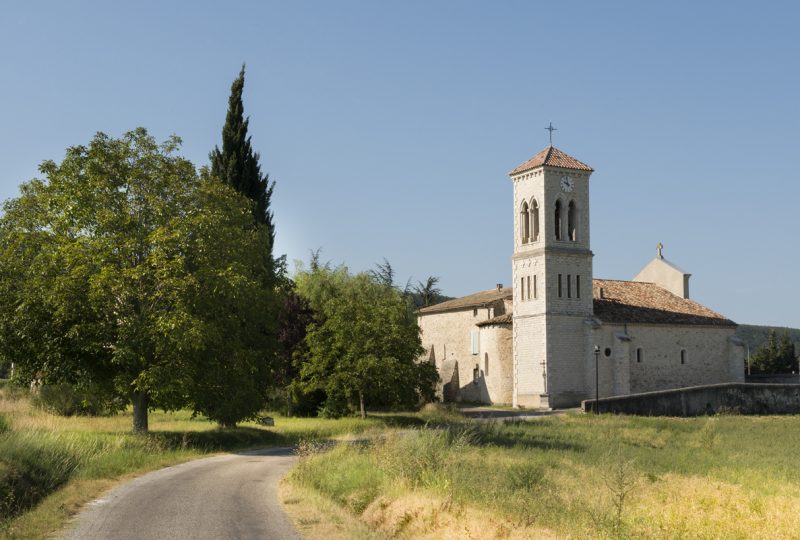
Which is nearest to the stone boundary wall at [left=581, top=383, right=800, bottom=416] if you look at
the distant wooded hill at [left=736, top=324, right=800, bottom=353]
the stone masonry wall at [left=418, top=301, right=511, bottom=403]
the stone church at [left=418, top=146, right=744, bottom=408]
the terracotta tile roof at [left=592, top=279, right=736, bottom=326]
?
the stone church at [left=418, top=146, right=744, bottom=408]

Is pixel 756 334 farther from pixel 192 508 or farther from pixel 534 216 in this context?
pixel 192 508

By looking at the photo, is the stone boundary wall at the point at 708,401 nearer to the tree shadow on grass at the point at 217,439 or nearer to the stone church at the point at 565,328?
the stone church at the point at 565,328

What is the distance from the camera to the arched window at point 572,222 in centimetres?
5638

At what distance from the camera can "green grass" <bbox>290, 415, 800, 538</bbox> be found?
1379 centimetres

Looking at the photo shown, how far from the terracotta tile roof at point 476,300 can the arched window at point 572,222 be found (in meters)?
6.90

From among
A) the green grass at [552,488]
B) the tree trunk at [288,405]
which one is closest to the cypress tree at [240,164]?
the tree trunk at [288,405]

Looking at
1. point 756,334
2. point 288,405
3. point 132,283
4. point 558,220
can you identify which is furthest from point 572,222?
point 756,334

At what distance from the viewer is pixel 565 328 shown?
54250 mm

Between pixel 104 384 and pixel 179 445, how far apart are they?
3587mm

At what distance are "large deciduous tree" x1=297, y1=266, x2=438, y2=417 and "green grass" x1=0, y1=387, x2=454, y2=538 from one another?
11.1 feet

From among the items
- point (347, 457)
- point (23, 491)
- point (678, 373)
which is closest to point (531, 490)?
point (347, 457)

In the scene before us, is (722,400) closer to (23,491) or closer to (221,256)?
(221,256)

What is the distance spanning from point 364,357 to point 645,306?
26.8 metres

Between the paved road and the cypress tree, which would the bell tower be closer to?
the cypress tree
